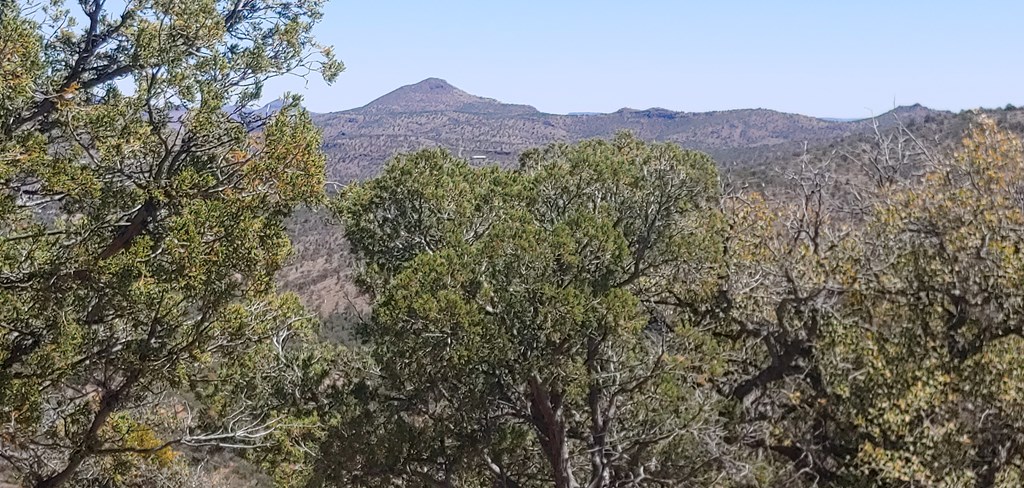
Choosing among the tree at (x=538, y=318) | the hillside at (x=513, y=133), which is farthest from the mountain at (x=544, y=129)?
the tree at (x=538, y=318)

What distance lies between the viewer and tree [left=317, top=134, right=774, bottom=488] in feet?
27.3

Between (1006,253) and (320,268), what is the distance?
54782 millimetres

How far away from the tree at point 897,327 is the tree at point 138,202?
20.8ft

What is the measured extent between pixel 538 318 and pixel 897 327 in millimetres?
5162

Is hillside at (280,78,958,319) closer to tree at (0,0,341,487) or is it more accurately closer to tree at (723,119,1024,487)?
tree at (723,119,1024,487)

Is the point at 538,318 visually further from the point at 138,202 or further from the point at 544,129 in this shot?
the point at 544,129

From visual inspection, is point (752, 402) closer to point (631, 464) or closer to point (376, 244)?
point (631, 464)

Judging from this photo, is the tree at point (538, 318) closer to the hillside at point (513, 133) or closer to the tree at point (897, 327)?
the tree at point (897, 327)

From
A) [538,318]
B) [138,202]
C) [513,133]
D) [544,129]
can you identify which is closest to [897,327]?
[538,318]

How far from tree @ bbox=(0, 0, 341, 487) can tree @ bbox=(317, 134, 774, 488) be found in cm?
166

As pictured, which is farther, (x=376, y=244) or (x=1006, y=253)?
(x=376, y=244)

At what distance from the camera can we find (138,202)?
7.34 metres

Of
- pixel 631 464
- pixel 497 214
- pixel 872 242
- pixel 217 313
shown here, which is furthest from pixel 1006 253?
pixel 217 313

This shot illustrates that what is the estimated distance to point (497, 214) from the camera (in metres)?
9.96
